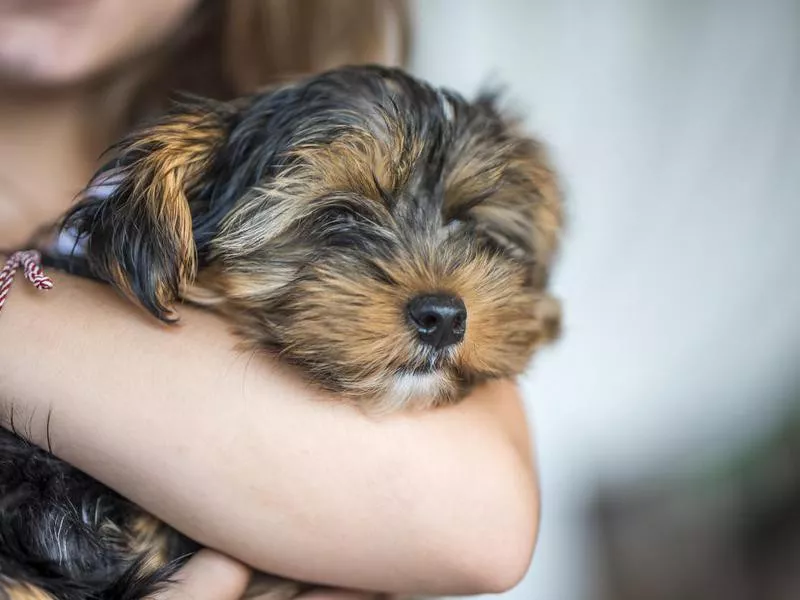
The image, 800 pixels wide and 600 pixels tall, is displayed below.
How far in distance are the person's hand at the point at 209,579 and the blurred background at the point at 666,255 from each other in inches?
90.6

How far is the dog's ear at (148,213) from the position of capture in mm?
1423

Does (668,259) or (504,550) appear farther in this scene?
(668,259)

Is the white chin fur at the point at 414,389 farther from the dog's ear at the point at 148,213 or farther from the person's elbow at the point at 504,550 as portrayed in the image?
the dog's ear at the point at 148,213

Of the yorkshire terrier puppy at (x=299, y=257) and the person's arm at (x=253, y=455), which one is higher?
the yorkshire terrier puppy at (x=299, y=257)

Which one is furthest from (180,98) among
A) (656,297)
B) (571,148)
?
(656,297)

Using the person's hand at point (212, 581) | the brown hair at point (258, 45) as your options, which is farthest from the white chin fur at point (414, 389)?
the brown hair at point (258, 45)

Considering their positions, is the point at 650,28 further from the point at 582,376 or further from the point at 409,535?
the point at 409,535

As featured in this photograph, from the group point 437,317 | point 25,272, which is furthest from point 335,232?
point 25,272

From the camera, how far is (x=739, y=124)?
3574 mm

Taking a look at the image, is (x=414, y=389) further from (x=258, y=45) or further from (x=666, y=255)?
(x=666, y=255)

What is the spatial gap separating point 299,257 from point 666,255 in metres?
2.47

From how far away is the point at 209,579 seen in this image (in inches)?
57.2

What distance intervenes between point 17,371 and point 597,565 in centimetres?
292

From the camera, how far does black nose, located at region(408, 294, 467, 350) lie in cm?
141
